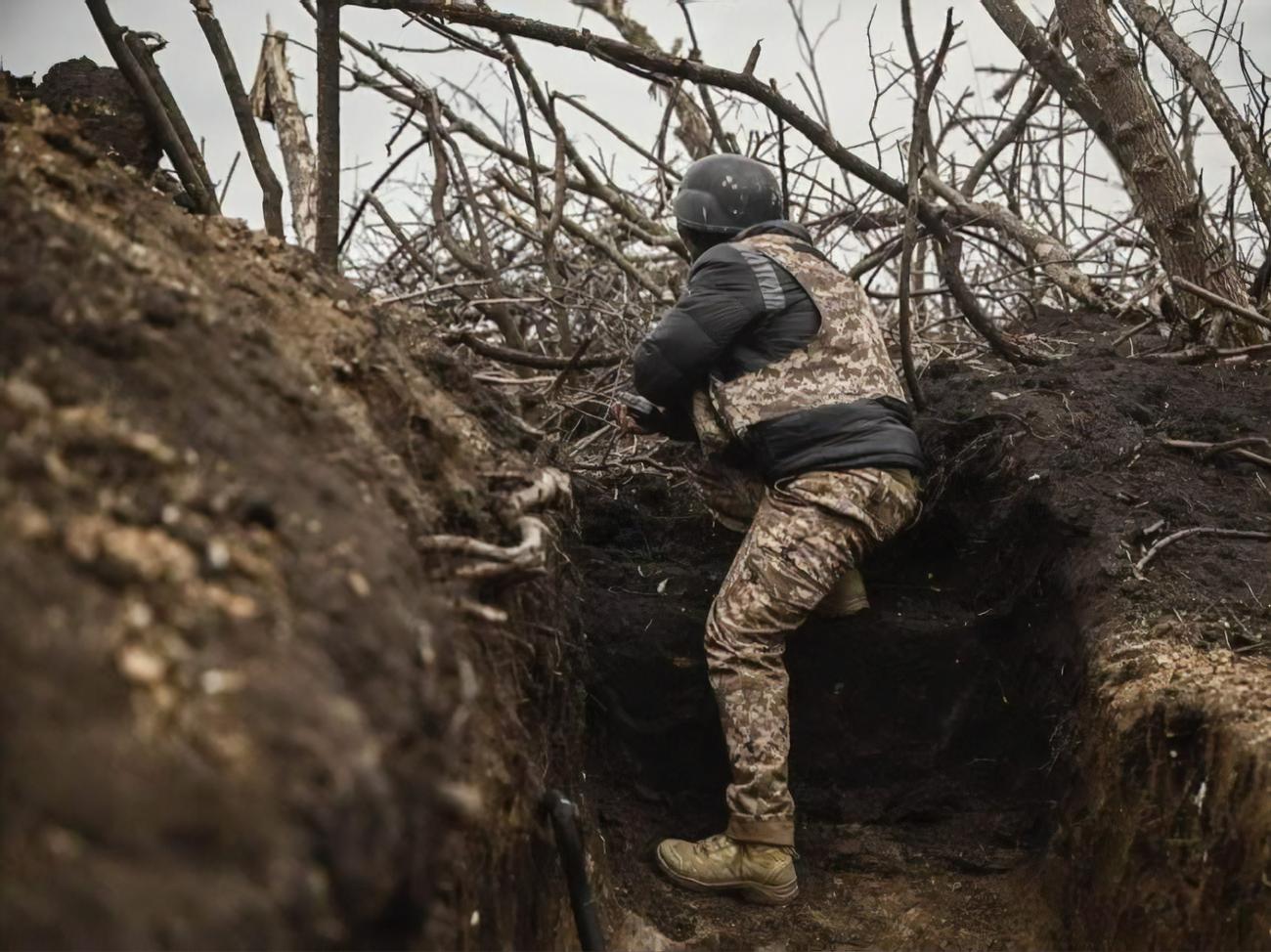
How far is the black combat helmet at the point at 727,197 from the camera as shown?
433 cm

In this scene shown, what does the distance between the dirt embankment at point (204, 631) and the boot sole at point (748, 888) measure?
4.95 feet

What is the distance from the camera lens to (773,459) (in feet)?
13.1

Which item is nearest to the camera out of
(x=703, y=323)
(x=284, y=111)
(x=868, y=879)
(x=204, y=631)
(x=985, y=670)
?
(x=204, y=631)

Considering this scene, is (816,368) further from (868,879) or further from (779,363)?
(868,879)

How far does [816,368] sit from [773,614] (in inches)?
32.9

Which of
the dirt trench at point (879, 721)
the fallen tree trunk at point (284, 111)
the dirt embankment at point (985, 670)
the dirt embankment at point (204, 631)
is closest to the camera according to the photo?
the dirt embankment at point (204, 631)

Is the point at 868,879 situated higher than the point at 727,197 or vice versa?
the point at 727,197

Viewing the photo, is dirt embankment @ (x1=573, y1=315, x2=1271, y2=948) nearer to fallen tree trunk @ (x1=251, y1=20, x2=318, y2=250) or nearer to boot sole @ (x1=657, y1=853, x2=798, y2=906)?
boot sole @ (x1=657, y1=853, x2=798, y2=906)

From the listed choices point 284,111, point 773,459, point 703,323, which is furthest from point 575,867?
point 284,111

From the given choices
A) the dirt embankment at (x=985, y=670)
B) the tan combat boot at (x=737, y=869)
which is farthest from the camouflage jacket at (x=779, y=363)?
the tan combat boot at (x=737, y=869)

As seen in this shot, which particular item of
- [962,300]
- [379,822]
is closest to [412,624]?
[379,822]

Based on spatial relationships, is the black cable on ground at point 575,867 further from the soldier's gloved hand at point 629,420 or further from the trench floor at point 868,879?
the soldier's gloved hand at point 629,420

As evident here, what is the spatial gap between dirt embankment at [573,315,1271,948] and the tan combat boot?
8 cm

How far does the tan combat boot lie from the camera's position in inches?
156
